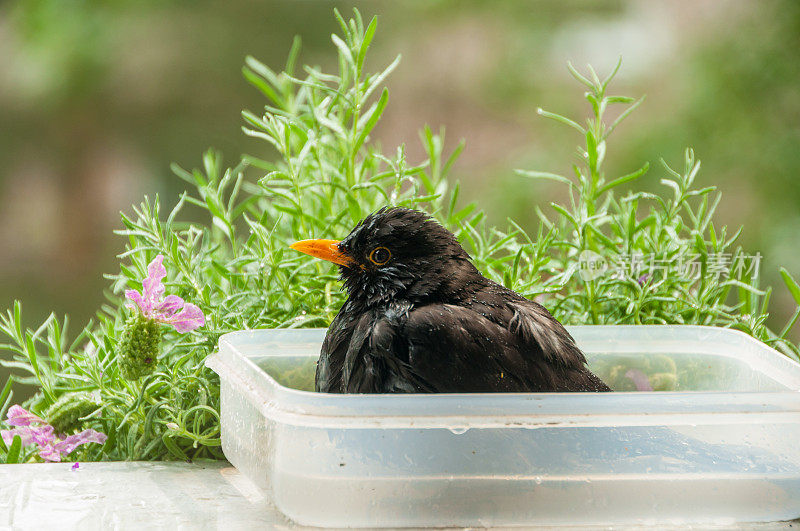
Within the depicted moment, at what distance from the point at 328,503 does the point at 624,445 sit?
0.34 m

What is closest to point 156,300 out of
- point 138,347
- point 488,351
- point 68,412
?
point 138,347

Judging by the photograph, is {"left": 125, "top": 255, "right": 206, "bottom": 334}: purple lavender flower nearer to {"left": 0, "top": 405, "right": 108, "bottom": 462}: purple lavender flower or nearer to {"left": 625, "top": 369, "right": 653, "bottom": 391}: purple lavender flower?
{"left": 0, "top": 405, "right": 108, "bottom": 462}: purple lavender flower

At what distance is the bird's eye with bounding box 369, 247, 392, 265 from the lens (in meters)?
1.19

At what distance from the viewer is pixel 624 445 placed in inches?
38.5

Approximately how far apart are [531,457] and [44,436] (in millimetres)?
729

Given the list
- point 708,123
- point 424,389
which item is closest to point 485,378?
point 424,389

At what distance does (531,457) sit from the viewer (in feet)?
3.20

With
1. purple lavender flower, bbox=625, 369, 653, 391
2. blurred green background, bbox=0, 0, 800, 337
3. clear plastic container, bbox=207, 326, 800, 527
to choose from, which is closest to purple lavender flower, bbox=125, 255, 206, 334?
clear plastic container, bbox=207, 326, 800, 527

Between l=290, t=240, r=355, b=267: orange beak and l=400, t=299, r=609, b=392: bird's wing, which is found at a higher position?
l=290, t=240, r=355, b=267: orange beak

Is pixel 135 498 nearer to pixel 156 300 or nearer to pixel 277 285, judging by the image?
pixel 156 300

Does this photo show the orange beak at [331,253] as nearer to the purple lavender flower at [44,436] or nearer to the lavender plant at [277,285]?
the lavender plant at [277,285]

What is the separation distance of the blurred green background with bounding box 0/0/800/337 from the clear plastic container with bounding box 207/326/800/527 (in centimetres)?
290

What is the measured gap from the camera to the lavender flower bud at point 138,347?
1.23m

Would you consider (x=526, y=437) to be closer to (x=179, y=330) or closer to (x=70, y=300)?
(x=179, y=330)
